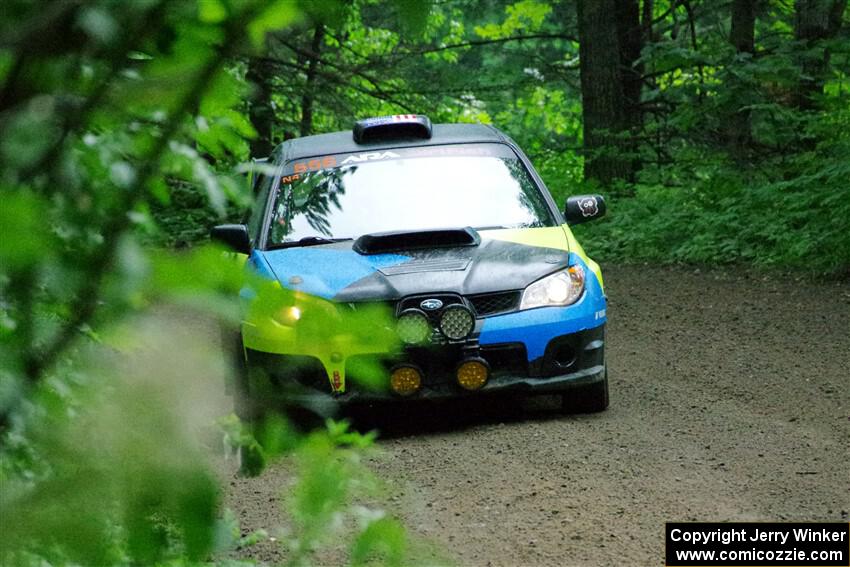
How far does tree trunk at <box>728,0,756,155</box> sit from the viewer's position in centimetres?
1698

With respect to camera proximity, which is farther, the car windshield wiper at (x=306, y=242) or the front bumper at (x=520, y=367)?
the car windshield wiper at (x=306, y=242)

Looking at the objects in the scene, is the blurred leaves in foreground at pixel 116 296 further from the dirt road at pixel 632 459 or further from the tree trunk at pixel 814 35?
the tree trunk at pixel 814 35

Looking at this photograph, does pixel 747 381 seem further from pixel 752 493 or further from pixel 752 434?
pixel 752 493

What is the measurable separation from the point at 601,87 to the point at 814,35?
381cm

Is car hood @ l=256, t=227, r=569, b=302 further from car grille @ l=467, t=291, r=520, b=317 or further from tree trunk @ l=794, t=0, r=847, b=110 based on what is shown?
tree trunk @ l=794, t=0, r=847, b=110

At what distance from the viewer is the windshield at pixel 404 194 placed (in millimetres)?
8023

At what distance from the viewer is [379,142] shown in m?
8.85

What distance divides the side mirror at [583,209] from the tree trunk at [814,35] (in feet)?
28.8

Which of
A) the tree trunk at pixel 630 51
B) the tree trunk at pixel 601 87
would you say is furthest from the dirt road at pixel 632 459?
the tree trunk at pixel 630 51

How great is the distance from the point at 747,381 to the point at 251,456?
7237mm

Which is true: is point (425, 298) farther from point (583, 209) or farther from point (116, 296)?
point (116, 296)

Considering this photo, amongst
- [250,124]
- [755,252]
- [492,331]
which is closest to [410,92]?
[755,252]

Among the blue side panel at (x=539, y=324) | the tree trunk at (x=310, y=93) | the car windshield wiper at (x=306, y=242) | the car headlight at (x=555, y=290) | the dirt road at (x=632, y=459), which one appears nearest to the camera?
the dirt road at (x=632, y=459)

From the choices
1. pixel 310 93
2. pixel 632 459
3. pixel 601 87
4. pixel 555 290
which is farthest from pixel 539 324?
pixel 310 93
